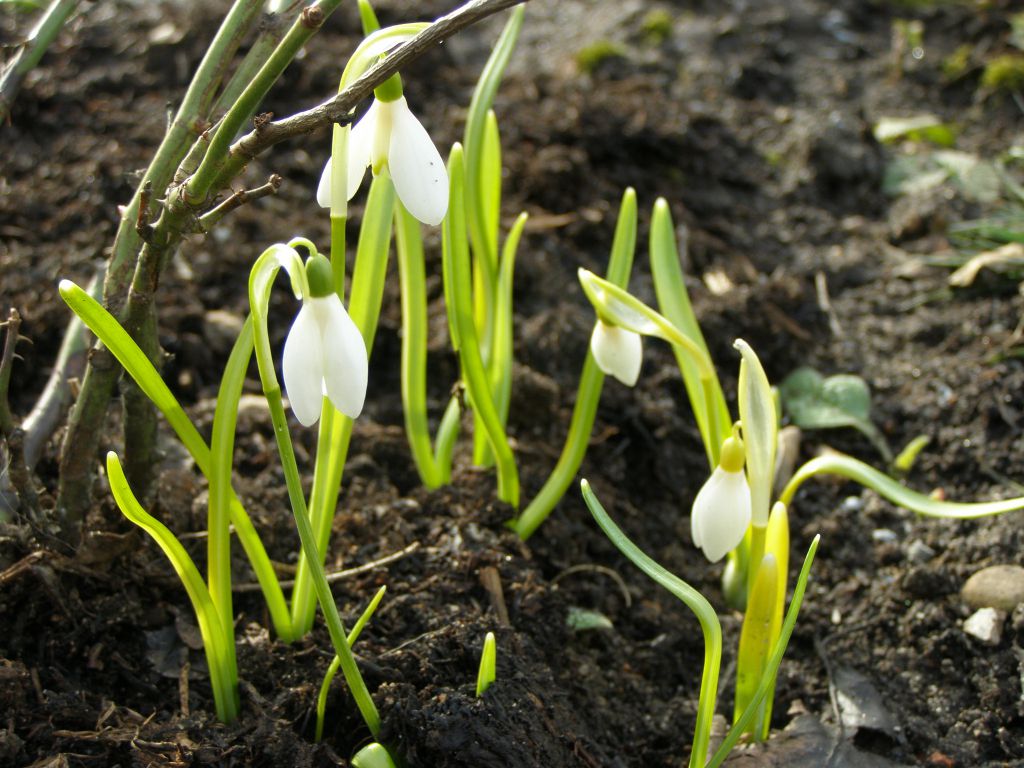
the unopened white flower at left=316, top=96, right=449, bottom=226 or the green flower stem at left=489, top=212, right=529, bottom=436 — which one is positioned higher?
the unopened white flower at left=316, top=96, right=449, bottom=226

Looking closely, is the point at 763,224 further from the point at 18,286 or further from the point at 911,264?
the point at 18,286

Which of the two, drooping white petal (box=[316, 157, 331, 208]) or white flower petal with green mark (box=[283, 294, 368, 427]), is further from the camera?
drooping white petal (box=[316, 157, 331, 208])

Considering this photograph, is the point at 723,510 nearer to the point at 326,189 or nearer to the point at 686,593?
the point at 686,593

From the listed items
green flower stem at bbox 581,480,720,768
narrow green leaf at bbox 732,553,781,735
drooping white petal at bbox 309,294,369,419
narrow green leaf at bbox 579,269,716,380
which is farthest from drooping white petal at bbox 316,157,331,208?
narrow green leaf at bbox 732,553,781,735

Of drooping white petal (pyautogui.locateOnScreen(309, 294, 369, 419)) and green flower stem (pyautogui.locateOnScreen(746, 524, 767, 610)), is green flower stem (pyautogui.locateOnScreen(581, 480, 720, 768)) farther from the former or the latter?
drooping white petal (pyautogui.locateOnScreen(309, 294, 369, 419))

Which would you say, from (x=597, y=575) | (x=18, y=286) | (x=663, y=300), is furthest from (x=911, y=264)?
(x=18, y=286)

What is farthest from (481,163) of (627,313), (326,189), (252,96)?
(252,96)

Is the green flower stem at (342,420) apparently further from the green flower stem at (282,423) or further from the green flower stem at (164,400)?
the green flower stem at (282,423)
